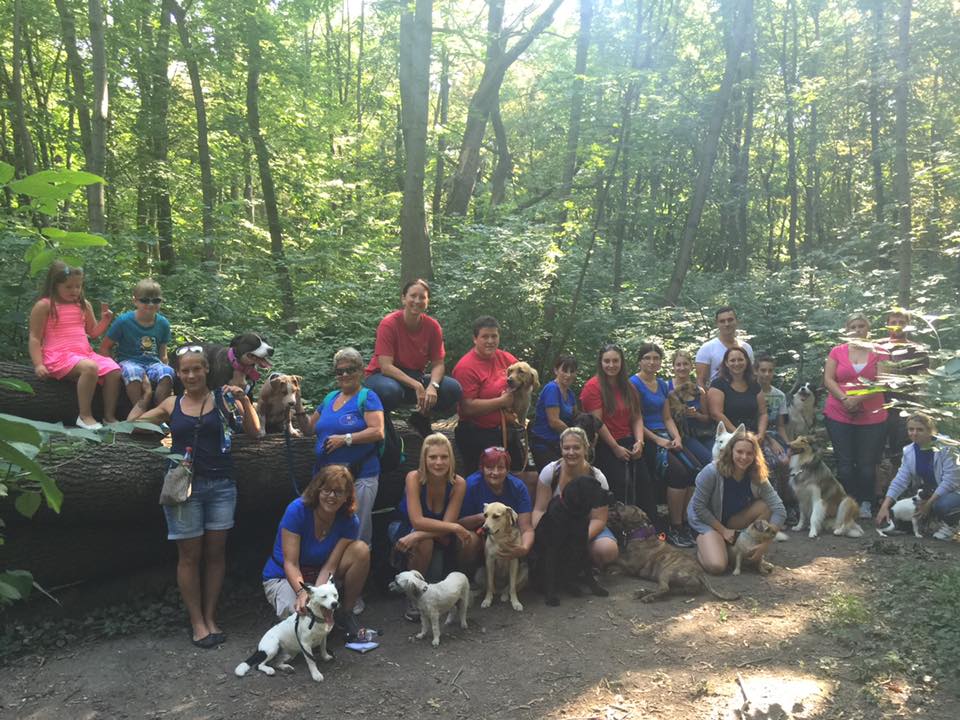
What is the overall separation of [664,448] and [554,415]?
1238 millimetres

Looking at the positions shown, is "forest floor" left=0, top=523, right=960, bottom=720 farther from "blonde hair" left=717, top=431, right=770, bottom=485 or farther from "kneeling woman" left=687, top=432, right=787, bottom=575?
"blonde hair" left=717, top=431, right=770, bottom=485

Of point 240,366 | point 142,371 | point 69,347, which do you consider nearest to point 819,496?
point 240,366

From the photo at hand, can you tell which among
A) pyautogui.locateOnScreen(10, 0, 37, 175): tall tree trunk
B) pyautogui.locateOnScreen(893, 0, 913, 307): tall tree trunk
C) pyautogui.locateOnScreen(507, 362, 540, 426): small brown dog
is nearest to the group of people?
pyautogui.locateOnScreen(507, 362, 540, 426): small brown dog

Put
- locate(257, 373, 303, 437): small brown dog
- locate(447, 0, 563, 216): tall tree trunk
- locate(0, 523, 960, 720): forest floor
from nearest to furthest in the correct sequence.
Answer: locate(0, 523, 960, 720): forest floor
locate(257, 373, 303, 437): small brown dog
locate(447, 0, 563, 216): tall tree trunk

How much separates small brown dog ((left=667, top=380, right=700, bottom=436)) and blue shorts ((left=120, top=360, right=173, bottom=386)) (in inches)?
191

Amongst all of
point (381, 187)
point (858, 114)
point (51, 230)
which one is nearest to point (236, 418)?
point (51, 230)

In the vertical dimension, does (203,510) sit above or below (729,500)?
above

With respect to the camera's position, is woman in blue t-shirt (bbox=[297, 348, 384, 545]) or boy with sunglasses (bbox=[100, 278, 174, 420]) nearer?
woman in blue t-shirt (bbox=[297, 348, 384, 545])

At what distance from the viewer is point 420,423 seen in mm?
6121

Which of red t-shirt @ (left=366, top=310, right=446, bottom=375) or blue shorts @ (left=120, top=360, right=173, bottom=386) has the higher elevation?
red t-shirt @ (left=366, top=310, right=446, bottom=375)

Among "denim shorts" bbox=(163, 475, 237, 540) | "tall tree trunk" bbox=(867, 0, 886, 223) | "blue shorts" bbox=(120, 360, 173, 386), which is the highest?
"tall tree trunk" bbox=(867, 0, 886, 223)

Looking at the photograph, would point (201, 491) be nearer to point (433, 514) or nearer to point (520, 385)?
point (433, 514)

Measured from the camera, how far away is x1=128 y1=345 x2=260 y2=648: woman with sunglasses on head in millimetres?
4617

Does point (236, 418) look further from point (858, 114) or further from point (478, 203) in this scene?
point (858, 114)
